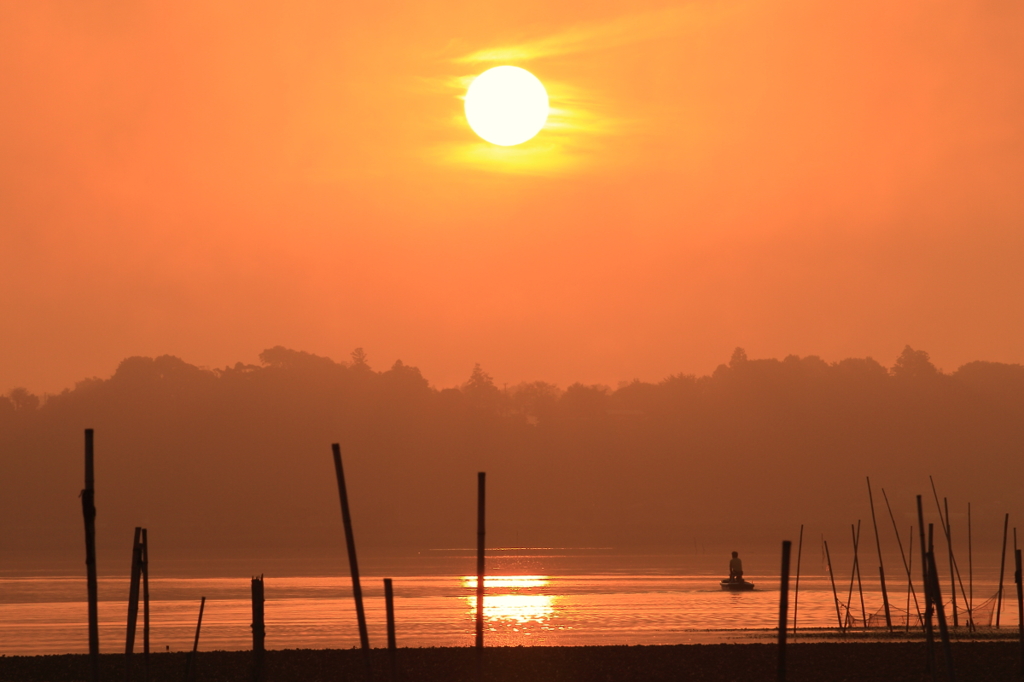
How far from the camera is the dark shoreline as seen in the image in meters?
31.9

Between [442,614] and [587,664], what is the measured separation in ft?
106

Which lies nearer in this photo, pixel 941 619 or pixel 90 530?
pixel 90 530

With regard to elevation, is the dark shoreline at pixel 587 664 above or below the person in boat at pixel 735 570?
above

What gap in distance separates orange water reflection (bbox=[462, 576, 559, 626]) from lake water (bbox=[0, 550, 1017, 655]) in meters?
0.08

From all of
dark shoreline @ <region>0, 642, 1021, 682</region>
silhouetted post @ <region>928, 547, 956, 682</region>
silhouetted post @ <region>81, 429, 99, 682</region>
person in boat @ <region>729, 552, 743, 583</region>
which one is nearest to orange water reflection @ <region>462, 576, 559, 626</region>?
person in boat @ <region>729, 552, 743, 583</region>

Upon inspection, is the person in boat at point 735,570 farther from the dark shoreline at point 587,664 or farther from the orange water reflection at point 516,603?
the dark shoreline at point 587,664

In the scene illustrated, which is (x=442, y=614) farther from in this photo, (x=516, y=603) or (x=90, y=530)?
(x=90, y=530)

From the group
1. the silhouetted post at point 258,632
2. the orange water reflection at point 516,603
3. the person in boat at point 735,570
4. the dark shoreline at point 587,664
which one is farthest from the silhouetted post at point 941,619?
the person in boat at point 735,570

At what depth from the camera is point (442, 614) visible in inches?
2603

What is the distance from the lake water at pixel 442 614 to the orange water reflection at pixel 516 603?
3.2 inches

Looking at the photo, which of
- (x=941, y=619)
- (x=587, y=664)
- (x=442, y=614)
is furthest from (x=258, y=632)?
(x=442, y=614)

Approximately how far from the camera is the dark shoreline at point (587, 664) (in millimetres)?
31906

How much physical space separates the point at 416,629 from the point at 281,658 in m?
17.5

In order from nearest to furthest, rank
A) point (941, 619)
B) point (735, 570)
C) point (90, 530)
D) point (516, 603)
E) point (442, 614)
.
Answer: point (90, 530), point (941, 619), point (442, 614), point (516, 603), point (735, 570)
